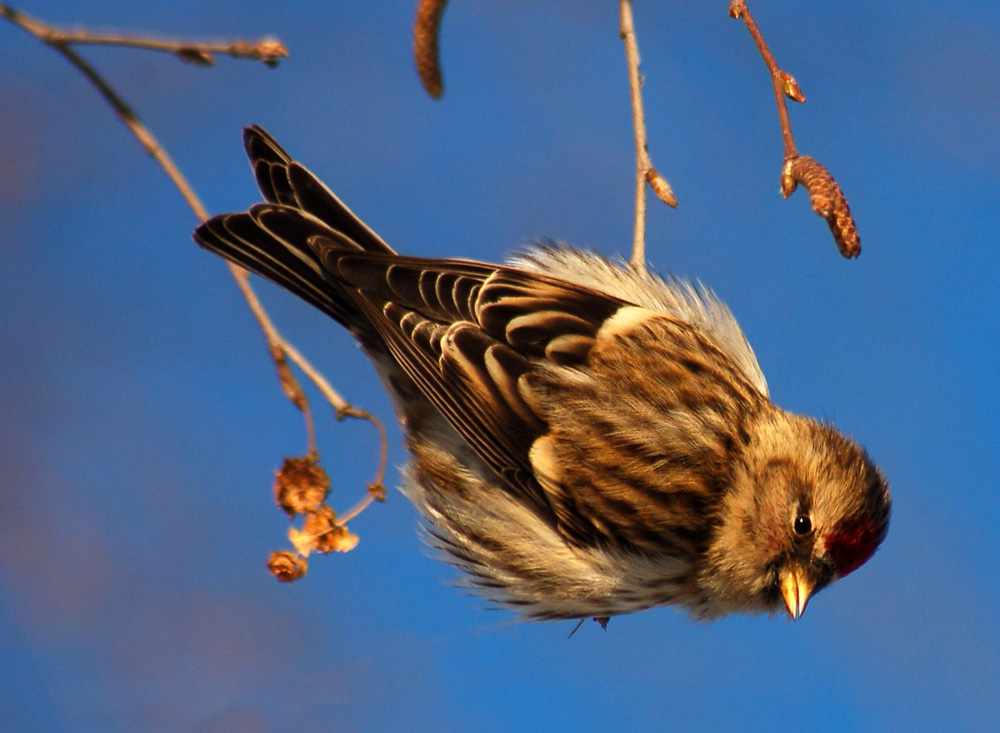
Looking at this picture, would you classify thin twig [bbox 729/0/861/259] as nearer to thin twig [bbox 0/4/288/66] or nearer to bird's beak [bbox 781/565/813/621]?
thin twig [bbox 0/4/288/66]

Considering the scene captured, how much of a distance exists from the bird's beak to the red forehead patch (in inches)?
2.7

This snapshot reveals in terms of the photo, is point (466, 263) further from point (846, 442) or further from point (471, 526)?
point (846, 442)

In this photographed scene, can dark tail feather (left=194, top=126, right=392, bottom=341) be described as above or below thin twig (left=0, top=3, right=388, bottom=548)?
above

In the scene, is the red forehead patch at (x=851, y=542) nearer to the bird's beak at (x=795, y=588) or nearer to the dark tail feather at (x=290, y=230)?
the bird's beak at (x=795, y=588)

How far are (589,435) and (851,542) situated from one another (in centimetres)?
55

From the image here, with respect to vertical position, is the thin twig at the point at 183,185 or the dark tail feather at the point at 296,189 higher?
the dark tail feather at the point at 296,189

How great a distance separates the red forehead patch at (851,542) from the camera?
2.14 metres

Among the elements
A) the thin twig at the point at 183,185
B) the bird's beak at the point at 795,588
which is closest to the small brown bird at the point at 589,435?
the bird's beak at the point at 795,588

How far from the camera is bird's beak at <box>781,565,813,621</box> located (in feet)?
7.04

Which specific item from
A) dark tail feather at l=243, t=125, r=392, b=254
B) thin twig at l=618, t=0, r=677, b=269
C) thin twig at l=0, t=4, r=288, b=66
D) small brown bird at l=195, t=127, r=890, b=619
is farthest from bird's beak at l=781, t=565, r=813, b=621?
thin twig at l=0, t=4, r=288, b=66

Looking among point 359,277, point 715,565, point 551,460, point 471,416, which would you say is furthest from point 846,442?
point 359,277

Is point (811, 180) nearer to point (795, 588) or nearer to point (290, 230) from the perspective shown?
point (795, 588)

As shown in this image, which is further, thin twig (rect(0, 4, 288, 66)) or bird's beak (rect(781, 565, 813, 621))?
bird's beak (rect(781, 565, 813, 621))

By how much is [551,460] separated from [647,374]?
26 centimetres
